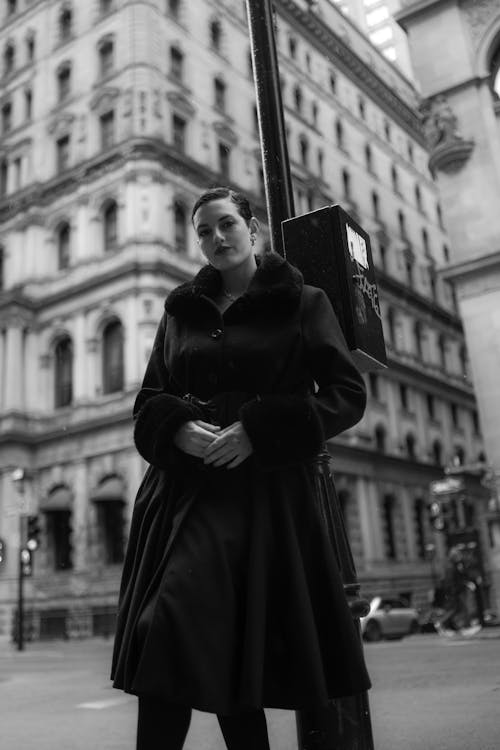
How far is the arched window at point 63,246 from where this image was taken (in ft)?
102

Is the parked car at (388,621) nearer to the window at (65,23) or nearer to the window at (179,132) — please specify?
the window at (179,132)

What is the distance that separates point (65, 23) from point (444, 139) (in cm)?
2280

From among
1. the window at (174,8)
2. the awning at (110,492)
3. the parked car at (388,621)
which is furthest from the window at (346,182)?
the parked car at (388,621)

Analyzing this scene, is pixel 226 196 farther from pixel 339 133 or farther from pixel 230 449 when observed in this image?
pixel 339 133

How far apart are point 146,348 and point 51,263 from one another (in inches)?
303

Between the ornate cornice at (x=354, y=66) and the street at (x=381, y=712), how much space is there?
31.6 m

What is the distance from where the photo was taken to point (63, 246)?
31.4 meters

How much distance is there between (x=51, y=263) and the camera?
3109 cm

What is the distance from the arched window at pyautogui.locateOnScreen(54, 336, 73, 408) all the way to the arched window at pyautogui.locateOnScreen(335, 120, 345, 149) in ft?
67.3

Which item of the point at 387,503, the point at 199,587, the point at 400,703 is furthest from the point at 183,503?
the point at 387,503

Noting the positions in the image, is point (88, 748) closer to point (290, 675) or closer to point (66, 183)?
point (290, 675)

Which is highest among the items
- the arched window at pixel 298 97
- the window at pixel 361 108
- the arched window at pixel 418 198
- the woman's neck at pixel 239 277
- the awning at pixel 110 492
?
the window at pixel 361 108

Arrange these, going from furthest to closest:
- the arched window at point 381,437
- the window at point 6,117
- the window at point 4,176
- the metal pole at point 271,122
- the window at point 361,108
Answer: the window at point 361,108 < the arched window at point 381,437 < the window at point 6,117 < the window at point 4,176 < the metal pole at point 271,122

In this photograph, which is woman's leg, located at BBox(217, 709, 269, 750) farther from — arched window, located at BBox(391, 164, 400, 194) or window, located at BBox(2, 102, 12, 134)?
arched window, located at BBox(391, 164, 400, 194)
